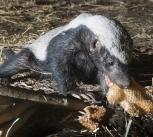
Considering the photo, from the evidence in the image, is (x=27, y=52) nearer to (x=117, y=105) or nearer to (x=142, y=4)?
(x=117, y=105)

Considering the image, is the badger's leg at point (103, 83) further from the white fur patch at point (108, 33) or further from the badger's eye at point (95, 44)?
the white fur patch at point (108, 33)

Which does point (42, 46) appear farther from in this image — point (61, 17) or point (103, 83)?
point (61, 17)

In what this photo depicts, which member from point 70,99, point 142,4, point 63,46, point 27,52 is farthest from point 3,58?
point 142,4

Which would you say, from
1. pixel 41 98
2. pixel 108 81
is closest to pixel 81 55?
pixel 108 81

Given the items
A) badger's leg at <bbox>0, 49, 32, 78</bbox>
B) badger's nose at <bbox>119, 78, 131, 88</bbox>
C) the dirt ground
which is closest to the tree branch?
badger's nose at <bbox>119, 78, 131, 88</bbox>

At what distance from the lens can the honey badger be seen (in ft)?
13.3

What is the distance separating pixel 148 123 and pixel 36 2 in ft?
12.4

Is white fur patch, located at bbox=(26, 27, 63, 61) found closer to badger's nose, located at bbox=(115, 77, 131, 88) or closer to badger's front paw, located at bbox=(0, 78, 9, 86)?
badger's front paw, located at bbox=(0, 78, 9, 86)

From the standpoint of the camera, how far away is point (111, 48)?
4.03m

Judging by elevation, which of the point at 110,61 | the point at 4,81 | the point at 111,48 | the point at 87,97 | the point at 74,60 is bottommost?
the point at 4,81

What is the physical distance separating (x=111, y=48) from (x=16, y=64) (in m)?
1.38

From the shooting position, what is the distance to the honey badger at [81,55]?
4043 millimetres

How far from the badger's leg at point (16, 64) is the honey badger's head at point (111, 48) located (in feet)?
2.82

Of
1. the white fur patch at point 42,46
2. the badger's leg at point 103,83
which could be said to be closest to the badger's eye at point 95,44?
the badger's leg at point 103,83
